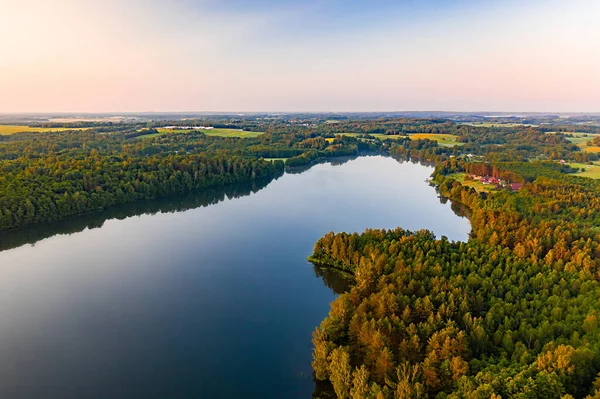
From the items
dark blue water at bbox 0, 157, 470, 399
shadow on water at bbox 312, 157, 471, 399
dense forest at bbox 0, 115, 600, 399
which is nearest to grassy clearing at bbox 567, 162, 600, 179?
dense forest at bbox 0, 115, 600, 399

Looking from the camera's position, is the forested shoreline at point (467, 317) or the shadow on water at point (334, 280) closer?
the forested shoreline at point (467, 317)

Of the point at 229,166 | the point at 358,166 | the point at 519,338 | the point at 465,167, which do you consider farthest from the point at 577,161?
the point at 519,338

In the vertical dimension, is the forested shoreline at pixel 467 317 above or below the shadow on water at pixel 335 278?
above

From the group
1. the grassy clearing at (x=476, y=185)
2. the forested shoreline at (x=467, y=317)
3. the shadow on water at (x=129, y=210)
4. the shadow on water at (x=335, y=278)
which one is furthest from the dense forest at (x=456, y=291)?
the grassy clearing at (x=476, y=185)

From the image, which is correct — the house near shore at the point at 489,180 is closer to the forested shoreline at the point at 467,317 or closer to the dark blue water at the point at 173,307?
the dark blue water at the point at 173,307

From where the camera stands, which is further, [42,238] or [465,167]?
[465,167]

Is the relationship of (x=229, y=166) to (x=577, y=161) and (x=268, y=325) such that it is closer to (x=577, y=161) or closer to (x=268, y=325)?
(x=268, y=325)
